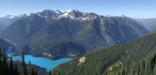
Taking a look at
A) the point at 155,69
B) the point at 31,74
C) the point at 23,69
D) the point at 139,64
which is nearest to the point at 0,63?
the point at 31,74

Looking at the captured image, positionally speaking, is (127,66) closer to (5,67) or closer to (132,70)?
(132,70)

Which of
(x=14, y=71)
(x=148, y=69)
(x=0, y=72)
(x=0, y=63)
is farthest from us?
(x=148, y=69)

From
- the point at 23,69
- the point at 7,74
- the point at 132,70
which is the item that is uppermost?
the point at 23,69

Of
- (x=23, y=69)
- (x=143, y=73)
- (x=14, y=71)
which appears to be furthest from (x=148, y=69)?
(x=23, y=69)

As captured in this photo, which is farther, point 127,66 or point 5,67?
point 127,66

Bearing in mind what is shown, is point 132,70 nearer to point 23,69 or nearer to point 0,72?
point 0,72

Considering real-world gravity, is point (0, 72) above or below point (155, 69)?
above

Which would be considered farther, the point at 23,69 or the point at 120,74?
the point at 120,74

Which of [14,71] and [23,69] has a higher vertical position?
[23,69]

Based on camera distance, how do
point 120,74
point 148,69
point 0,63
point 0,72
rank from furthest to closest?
point 148,69, point 120,74, point 0,63, point 0,72
